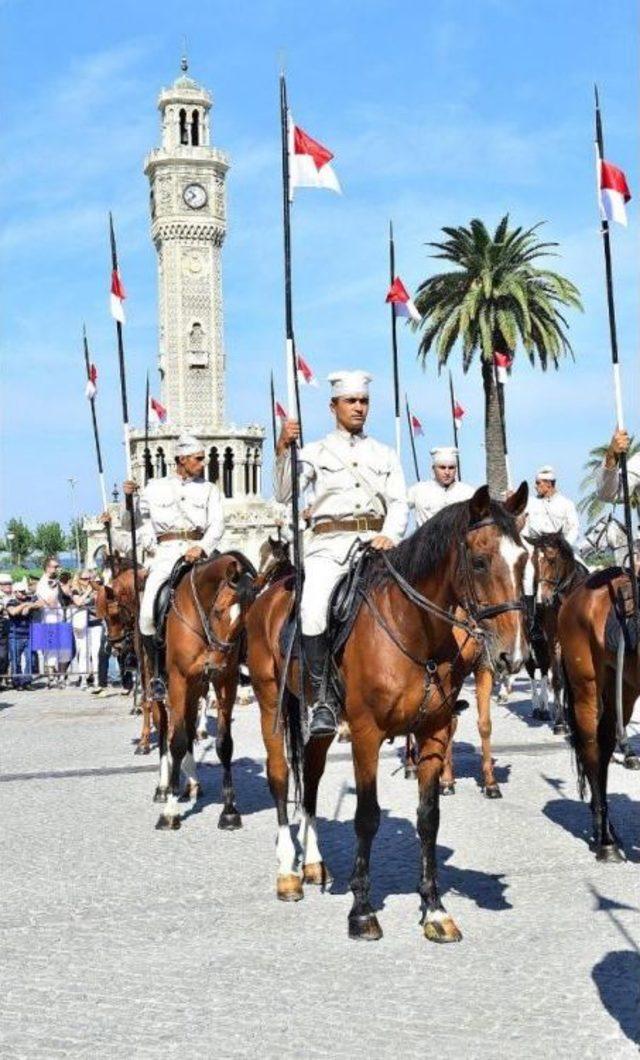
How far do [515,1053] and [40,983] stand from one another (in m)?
2.45

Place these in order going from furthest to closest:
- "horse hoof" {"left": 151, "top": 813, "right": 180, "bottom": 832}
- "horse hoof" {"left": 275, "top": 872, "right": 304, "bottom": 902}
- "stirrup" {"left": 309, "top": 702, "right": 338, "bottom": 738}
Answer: "horse hoof" {"left": 151, "top": 813, "right": 180, "bottom": 832}
"horse hoof" {"left": 275, "top": 872, "right": 304, "bottom": 902}
"stirrup" {"left": 309, "top": 702, "right": 338, "bottom": 738}

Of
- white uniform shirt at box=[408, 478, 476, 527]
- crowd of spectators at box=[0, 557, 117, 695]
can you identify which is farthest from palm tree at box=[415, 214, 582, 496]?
white uniform shirt at box=[408, 478, 476, 527]

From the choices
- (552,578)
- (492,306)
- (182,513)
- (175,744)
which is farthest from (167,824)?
(492,306)

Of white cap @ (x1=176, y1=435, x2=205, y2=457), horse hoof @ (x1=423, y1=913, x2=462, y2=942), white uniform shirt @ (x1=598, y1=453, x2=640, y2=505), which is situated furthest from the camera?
white cap @ (x1=176, y1=435, x2=205, y2=457)

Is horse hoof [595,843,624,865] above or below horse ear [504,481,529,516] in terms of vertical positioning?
below

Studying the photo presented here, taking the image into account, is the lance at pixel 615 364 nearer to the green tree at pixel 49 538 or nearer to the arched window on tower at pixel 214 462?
the arched window on tower at pixel 214 462

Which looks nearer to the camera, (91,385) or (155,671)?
(155,671)

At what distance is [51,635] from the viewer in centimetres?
2722

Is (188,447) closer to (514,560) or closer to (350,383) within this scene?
(350,383)

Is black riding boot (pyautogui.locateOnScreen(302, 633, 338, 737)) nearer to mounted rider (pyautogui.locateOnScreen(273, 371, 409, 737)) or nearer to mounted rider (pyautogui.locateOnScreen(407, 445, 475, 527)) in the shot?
mounted rider (pyautogui.locateOnScreen(273, 371, 409, 737))

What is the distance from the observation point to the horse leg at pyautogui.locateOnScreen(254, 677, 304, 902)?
8.39 meters

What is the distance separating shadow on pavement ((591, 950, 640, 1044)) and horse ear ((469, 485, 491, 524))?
2.32 m

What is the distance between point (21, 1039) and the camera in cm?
582

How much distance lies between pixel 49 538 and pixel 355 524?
167 meters
